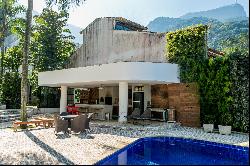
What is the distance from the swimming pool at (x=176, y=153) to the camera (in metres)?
9.89

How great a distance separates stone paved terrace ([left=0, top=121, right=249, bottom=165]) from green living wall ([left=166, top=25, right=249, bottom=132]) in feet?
5.12

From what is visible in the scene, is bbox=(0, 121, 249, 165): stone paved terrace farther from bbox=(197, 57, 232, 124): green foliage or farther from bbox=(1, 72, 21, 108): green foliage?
bbox=(1, 72, 21, 108): green foliage

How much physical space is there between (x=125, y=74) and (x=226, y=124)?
21.6 ft

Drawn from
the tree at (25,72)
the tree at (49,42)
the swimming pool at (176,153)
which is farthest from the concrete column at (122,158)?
the tree at (49,42)

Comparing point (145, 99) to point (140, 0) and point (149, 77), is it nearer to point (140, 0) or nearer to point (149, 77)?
point (149, 77)

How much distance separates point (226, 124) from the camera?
1617cm

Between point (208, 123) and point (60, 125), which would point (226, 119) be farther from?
point (60, 125)

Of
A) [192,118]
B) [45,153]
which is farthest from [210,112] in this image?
[45,153]

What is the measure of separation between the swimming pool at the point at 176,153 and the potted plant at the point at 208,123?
3101mm

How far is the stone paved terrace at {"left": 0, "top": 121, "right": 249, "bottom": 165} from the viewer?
9703 millimetres

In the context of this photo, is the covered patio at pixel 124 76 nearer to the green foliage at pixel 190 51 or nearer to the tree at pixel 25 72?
the green foliage at pixel 190 51

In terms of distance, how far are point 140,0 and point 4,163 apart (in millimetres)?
19710

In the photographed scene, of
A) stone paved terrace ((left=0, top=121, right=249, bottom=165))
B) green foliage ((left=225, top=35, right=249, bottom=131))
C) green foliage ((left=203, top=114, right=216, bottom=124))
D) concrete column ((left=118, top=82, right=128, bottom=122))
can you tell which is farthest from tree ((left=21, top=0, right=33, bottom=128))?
green foliage ((left=225, top=35, right=249, bottom=131))

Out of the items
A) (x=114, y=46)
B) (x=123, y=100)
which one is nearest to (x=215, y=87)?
(x=123, y=100)
